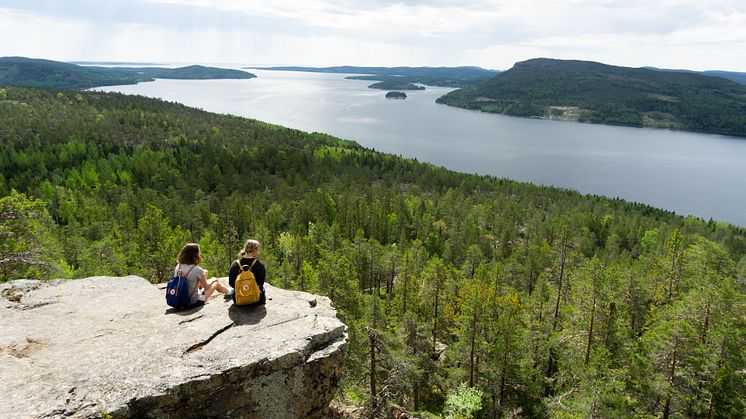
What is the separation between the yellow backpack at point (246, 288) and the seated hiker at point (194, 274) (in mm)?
1079

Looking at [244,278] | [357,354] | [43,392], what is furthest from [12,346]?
[357,354]

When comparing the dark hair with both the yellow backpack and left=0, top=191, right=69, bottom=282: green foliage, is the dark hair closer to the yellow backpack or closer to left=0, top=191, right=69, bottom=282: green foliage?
the yellow backpack

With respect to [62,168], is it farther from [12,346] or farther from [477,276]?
[12,346]

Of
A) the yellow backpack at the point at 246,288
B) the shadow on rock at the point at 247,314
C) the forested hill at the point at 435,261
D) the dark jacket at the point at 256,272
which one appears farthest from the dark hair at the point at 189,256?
the forested hill at the point at 435,261

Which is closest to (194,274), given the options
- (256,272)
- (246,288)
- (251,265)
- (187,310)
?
(187,310)

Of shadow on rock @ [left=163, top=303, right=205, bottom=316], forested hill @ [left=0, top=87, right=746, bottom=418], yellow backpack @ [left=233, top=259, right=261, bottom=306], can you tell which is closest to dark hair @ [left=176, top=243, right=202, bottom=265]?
shadow on rock @ [left=163, top=303, right=205, bottom=316]

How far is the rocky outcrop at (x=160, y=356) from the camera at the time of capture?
935cm

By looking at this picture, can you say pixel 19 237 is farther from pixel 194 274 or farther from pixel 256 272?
pixel 256 272

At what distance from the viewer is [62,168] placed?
125 m

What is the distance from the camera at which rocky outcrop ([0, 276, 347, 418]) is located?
9.35m

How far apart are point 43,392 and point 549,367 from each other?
44.0 m

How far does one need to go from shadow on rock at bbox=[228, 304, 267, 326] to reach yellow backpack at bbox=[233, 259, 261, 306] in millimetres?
205

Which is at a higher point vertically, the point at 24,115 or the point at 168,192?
the point at 24,115

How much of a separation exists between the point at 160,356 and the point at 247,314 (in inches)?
104
